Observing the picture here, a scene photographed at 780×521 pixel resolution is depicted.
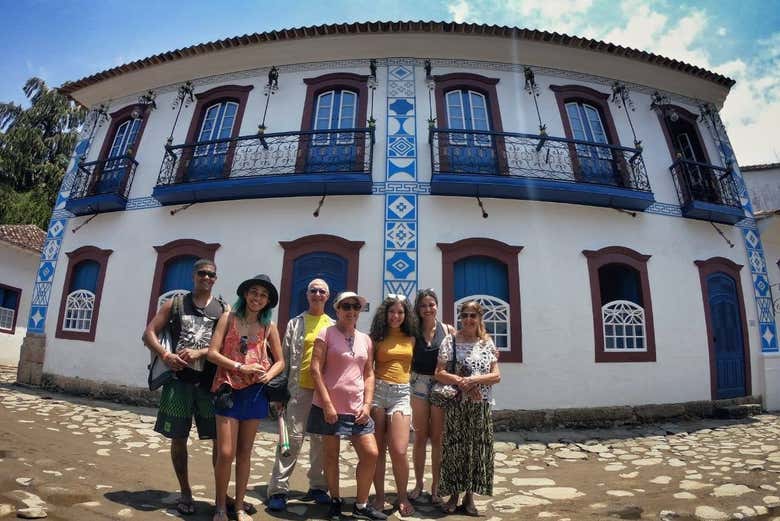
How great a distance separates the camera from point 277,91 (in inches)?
314

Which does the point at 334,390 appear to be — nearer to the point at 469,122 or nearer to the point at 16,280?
the point at 469,122

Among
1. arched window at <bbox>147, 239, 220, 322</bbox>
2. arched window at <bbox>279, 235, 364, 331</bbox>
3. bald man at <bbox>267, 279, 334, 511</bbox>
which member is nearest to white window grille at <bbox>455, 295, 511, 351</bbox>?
arched window at <bbox>279, 235, 364, 331</bbox>

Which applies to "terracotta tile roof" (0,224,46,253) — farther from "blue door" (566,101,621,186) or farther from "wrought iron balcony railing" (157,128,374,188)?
"blue door" (566,101,621,186)

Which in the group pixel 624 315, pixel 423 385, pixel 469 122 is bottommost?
pixel 423 385

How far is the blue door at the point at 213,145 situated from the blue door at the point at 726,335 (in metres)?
9.63

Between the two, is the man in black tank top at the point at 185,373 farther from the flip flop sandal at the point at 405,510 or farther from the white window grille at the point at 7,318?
the white window grille at the point at 7,318

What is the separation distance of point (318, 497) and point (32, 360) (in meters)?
8.04

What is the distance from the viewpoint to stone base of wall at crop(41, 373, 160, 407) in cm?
677

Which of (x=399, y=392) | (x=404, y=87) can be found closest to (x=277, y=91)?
(x=404, y=87)

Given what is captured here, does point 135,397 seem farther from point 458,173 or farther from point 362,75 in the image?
point 362,75

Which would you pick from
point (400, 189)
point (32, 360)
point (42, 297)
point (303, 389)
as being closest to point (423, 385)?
point (303, 389)

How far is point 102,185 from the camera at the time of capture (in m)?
8.22

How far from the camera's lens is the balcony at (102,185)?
303 inches

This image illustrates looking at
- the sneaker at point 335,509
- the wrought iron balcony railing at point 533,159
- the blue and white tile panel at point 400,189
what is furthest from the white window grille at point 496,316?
the sneaker at point 335,509
